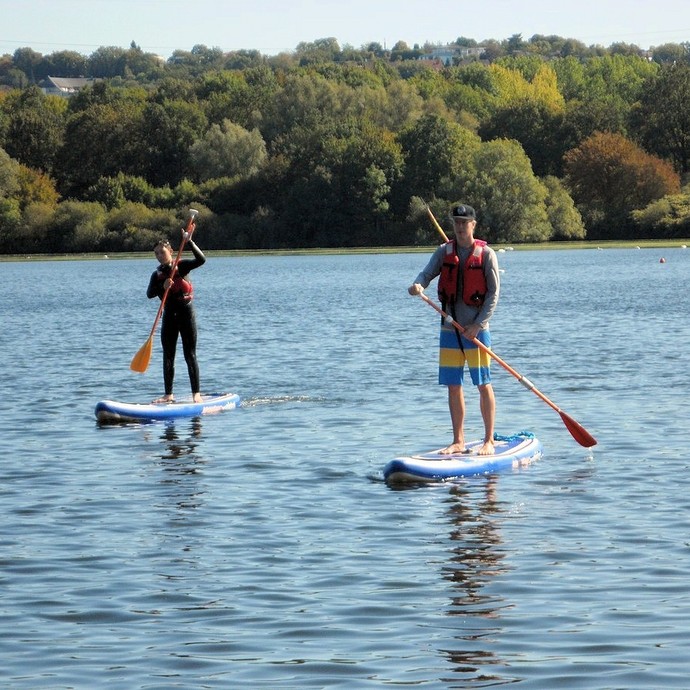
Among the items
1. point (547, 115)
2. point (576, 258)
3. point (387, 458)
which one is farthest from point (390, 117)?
point (387, 458)

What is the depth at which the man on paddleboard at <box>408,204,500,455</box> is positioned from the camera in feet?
40.4

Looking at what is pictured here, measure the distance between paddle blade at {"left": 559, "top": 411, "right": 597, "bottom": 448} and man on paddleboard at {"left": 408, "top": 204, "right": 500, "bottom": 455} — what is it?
4.46 feet

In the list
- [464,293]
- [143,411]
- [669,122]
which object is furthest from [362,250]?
[464,293]

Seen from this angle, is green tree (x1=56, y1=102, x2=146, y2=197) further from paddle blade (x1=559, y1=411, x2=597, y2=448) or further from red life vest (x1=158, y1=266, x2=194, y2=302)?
paddle blade (x1=559, y1=411, x2=597, y2=448)

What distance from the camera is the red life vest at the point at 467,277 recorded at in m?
12.4

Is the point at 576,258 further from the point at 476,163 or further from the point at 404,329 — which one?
the point at 404,329

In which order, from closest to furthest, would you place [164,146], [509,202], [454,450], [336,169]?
[454,450] → [509,202] → [336,169] → [164,146]

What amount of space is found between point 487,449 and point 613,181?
278 feet

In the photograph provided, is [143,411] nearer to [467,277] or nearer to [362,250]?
[467,277]

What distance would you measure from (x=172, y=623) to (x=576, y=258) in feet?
222

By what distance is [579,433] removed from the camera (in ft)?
45.4

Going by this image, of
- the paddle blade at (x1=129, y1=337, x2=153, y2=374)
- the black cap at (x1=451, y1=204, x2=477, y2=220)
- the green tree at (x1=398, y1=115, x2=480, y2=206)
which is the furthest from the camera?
the green tree at (x1=398, y1=115, x2=480, y2=206)

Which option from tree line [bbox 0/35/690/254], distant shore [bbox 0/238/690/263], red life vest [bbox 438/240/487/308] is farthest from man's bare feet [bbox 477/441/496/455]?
tree line [bbox 0/35/690/254]

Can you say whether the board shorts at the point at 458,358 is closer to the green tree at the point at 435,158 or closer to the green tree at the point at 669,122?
the green tree at the point at 435,158
